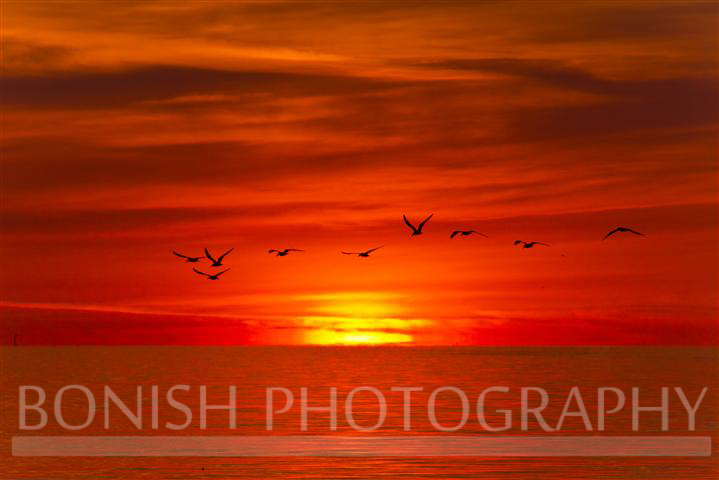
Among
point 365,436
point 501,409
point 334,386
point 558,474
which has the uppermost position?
point 334,386

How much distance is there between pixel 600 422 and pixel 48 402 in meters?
41.2

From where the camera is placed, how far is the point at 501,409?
7950 cm

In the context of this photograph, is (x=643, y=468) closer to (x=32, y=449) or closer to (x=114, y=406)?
(x=32, y=449)

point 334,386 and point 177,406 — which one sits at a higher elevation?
point 334,386

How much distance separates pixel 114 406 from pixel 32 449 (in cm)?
2656

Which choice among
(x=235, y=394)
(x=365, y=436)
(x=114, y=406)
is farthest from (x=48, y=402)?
(x=365, y=436)

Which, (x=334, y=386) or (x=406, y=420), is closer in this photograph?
(x=406, y=420)

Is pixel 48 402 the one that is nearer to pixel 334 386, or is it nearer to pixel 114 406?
pixel 114 406

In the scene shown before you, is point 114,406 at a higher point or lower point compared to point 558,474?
higher

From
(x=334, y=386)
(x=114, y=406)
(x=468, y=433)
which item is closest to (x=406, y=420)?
(x=468, y=433)

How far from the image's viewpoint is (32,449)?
189ft

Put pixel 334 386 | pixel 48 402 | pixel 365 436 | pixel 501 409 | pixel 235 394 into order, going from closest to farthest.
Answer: pixel 365 436
pixel 501 409
pixel 48 402
pixel 235 394
pixel 334 386

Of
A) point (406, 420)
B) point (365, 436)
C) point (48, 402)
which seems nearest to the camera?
point (365, 436)

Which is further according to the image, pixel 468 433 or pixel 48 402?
pixel 48 402
